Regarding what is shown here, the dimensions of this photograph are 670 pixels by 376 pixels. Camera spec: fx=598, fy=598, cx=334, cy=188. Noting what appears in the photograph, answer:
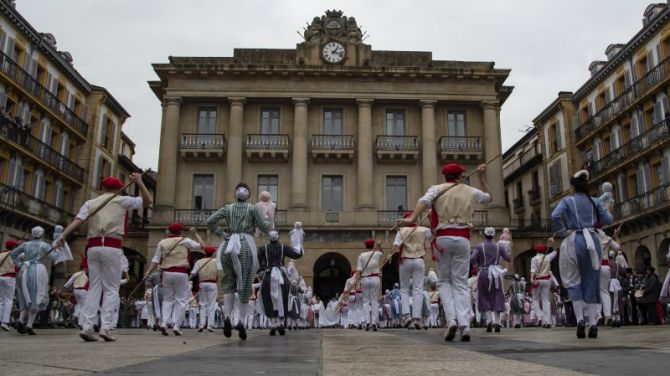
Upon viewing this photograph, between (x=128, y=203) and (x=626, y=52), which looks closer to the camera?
(x=128, y=203)

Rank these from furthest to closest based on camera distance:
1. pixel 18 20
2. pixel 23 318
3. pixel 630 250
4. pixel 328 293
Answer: pixel 328 293, pixel 630 250, pixel 18 20, pixel 23 318

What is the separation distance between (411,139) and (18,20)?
2227 centimetres

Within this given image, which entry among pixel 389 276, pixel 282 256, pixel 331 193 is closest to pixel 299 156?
pixel 331 193

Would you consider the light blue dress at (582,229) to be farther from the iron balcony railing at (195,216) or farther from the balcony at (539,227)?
the balcony at (539,227)

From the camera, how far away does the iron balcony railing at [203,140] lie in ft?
112

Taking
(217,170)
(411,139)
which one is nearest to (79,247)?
(217,170)

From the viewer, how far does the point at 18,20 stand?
3164 centimetres

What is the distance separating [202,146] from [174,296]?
22512 millimetres

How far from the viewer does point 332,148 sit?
112ft

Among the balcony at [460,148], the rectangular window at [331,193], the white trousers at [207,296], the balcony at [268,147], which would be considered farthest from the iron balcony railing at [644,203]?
the white trousers at [207,296]

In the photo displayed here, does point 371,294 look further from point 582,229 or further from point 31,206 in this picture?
point 31,206

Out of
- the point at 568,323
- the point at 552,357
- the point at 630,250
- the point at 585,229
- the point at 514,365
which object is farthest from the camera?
the point at 630,250

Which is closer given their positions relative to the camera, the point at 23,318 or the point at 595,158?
the point at 23,318

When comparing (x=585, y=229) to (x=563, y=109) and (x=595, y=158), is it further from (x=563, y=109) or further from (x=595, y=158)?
(x=563, y=109)
